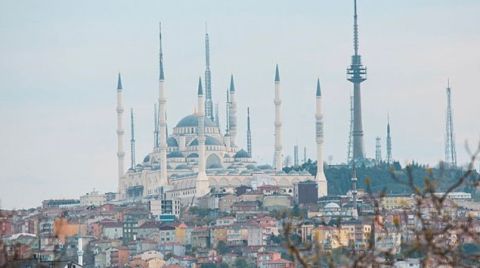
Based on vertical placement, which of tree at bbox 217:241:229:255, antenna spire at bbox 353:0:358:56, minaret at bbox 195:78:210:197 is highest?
antenna spire at bbox 353:0:358:56

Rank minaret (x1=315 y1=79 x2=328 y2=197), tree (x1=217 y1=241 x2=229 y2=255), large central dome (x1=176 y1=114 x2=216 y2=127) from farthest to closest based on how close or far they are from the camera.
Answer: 1. large central dome (x1=176 y1=114 x2=216 y2=127)
2. minaret (x1=315 y1=79 x2=328 y2=197)
3. tree (x1=217 y1=241 x2=229 y2=255)

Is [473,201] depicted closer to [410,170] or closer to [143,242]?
[143,242]

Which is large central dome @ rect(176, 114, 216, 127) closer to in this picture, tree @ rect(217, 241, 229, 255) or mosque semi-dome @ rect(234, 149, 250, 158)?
mosque semi-dome @ rect(234, 149, 250, 158)

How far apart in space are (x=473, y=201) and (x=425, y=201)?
349 feet

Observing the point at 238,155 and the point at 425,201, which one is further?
the point at 238,155

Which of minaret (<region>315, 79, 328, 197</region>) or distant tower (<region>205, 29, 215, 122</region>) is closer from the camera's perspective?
minaret (<region>315, 79, 328, 197</region>)

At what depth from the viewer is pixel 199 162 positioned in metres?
118

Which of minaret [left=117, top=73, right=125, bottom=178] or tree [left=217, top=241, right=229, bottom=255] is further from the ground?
minaret [left=117, top=73, right=125, bottom=178]

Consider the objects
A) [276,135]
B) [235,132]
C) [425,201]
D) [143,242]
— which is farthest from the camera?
[235,132]

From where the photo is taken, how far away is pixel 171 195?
397 feet

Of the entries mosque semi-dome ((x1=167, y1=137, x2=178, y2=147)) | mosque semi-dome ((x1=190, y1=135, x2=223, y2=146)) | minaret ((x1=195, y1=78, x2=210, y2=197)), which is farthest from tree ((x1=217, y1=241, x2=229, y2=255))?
mosque semi-dome ((x1=167, y1=137, x2=178, y2=147))

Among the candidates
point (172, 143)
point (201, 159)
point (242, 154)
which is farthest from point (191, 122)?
point (201, 159)

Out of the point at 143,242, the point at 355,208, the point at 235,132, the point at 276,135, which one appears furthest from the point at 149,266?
the point at 235,132

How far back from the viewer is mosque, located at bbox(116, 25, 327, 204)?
118 meters
